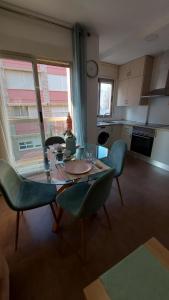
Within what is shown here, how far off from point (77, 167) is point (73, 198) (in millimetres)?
312

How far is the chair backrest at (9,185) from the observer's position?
117cm

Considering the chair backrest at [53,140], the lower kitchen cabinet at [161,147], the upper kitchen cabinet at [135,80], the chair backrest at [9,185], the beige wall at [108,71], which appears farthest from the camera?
the beige wall at [108,71]

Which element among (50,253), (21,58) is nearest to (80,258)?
(50,253)

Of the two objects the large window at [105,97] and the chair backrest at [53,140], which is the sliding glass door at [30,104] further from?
the large window at [105,97]

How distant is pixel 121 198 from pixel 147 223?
433mm

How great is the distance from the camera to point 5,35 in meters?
1.91

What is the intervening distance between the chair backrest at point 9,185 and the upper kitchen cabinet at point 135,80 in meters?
3.29

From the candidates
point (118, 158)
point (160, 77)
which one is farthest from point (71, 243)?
point (160, 77)

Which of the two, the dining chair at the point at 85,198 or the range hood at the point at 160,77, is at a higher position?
the range hood at the point at 160,77

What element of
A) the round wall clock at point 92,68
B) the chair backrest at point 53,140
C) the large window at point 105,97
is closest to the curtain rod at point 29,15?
the round wall clock at point 92,68

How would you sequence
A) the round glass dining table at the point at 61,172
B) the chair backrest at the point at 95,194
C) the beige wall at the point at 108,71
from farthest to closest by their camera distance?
the beige wall at the point at 108,71, the round glass dining table at the point at 61,172, the chair backrest at the point at 95,194

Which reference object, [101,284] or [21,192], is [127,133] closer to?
[21,192]

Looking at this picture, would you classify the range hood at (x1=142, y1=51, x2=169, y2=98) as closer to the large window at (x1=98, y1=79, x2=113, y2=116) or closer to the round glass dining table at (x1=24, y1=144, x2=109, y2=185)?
the large window at (x1=98, y1=79, x2=113, y2=116)

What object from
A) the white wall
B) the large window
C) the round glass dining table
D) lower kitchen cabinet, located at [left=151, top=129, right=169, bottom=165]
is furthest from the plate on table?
the large window
